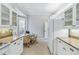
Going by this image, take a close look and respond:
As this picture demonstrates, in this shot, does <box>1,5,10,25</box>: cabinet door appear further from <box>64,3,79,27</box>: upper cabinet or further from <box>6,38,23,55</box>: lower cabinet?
<box>64,3,79,27</box>: upper cabinet

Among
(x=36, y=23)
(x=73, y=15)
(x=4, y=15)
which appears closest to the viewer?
(x=4, y=15)

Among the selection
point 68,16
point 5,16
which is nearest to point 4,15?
point 5,16

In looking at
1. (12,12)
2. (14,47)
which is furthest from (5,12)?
(14,47)

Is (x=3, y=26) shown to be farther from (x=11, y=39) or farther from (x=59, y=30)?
(x=59, y=30)

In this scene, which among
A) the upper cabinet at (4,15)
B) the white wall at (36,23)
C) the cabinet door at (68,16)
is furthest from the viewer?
the cabinet door at (68,16)

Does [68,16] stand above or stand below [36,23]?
above

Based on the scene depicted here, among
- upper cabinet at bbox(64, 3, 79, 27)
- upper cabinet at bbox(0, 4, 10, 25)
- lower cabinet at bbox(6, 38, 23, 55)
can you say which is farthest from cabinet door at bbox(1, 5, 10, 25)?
upper cabinet at bbox(64, 3, 79, 27)

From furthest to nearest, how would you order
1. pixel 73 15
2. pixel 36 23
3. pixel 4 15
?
pixel 73 15 → pixel 36 23 → pixel 4 15

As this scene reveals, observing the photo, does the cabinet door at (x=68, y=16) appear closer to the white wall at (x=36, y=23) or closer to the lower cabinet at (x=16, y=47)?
the white wall at (x=36, y=23)

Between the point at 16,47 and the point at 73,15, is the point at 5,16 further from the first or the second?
the point at 73,15

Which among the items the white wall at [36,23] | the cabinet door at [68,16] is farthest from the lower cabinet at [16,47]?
the cabinet door at [68,16]

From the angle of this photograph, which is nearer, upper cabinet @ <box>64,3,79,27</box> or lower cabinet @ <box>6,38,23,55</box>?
lower cabinet @ <box>6,38,23,55</box>

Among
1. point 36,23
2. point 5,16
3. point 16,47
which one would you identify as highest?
point 5,16

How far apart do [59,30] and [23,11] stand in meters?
0.83
